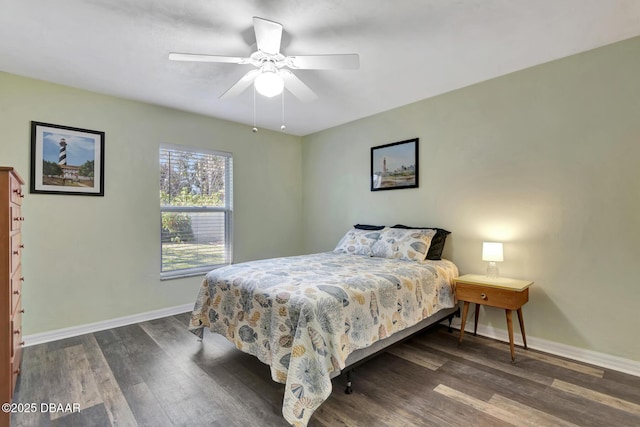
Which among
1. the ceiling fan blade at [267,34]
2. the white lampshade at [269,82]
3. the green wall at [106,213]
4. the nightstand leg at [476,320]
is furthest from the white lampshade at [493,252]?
the green wall at [106,213]

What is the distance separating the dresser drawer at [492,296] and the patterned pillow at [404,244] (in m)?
0.49

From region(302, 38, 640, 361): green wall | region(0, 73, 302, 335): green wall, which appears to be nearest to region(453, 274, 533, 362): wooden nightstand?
region(302, 38, 640, 361): green wall

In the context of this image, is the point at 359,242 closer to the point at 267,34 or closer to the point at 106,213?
the point at 267,34

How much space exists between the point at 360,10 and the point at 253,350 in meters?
2.33

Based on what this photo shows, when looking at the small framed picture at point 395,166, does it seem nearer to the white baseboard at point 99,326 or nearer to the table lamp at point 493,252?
the table lamp at point 493,252

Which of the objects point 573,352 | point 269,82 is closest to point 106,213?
point 269,82

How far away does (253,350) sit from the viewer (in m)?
2.09

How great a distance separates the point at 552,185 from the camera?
265 centimetres

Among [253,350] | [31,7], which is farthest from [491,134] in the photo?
[31,7]

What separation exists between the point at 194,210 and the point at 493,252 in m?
3.41

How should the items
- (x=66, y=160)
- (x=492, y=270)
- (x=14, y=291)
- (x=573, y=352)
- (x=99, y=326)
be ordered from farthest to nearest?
1. (x=99, y=326)
2. (x=66, y=160)
3. (x=492, y=270)
4. (x=573, y=352)
5. (x=14, y=291)

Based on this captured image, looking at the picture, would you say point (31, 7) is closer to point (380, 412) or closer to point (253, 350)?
point (253, 350)

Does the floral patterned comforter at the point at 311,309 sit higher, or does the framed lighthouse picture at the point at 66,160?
the framed lighthouse picture at the point at 66,160

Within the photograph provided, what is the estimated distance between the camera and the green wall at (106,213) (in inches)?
112
